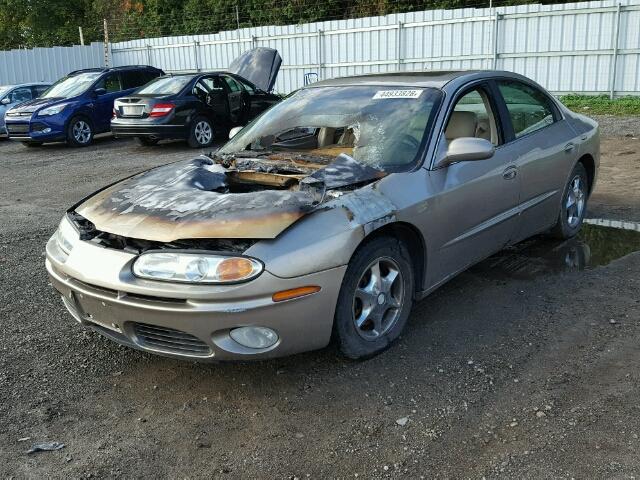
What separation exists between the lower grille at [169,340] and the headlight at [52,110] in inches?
470

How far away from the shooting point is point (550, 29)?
1588 centimetres

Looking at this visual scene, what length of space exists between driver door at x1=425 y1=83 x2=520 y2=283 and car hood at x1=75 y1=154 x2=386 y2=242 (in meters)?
0.50

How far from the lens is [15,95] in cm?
1627

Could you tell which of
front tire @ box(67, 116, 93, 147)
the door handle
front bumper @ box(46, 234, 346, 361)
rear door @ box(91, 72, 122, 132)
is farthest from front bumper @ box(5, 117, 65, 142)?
the door handle

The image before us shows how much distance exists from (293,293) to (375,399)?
69cm

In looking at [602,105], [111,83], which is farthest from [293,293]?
[602,105]

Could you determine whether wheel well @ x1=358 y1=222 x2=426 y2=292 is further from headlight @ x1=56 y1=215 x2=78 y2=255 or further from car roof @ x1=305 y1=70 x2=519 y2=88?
headlight @ x1=56 y1=215 x2=78 y2=255

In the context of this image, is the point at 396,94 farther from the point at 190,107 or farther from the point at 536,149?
the point at 190,107

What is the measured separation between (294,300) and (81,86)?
513 inches

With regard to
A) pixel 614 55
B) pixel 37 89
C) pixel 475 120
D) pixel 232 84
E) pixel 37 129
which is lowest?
pixel 37 129

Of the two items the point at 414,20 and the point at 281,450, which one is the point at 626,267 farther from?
the point at 414,20

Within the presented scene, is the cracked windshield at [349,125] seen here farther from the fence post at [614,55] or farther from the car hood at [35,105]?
the fence post at [614,55]

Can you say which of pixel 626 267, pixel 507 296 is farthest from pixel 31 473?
pixel 626 267

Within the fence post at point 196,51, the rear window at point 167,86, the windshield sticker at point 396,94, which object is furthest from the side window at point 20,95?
the windshield sticker at point 396,94
